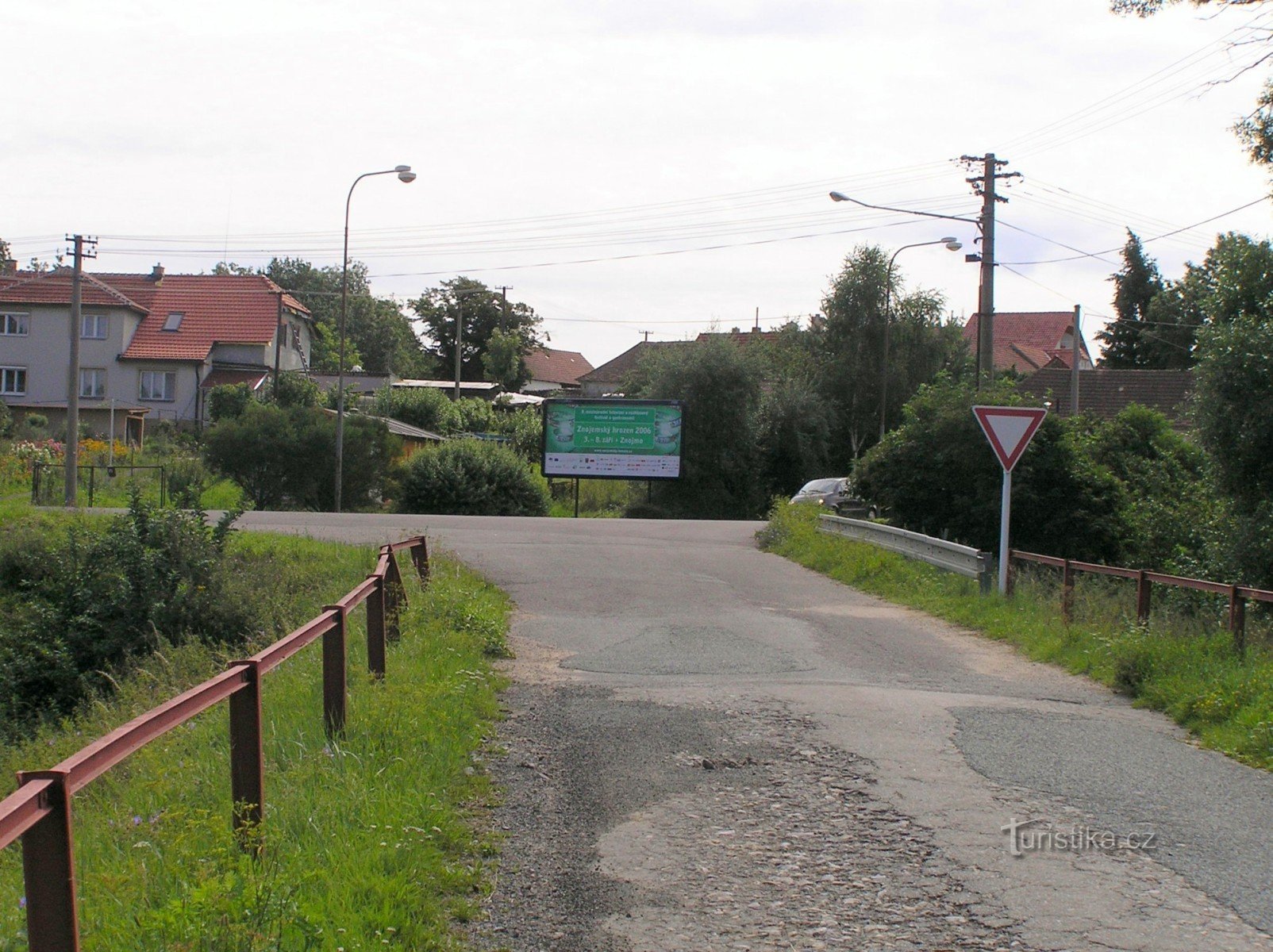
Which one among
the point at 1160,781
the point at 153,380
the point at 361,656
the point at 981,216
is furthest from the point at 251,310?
the point at 1160,781

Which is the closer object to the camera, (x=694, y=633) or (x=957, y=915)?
(x=957, y=915)

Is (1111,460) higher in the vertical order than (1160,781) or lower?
higher

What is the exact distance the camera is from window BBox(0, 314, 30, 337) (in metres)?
61.1

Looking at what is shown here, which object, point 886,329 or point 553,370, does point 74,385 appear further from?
point 553,370

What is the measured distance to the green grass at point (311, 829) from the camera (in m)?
4.01

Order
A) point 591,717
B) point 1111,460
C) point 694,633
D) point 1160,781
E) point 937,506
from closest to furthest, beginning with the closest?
1. point 1160,781
2. point 591,717
3. point 694,633
4. point 937,506
5. point 1111,460

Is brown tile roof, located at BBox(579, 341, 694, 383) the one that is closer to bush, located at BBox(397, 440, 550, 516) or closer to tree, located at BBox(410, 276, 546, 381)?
tree, located at BBox(410, 276, 546, 381)

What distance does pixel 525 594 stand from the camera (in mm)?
14914

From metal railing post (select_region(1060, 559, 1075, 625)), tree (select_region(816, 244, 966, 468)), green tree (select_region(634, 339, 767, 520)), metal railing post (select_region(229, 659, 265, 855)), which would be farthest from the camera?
tree (select_region(816, 244, 966, 468))

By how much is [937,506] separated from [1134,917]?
63.2ft

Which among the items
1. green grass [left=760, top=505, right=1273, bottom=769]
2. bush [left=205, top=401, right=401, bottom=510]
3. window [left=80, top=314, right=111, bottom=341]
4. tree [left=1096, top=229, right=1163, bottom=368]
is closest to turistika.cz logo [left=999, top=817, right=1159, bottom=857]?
green grass [left=760, top=505, right=1273, bottom=769]

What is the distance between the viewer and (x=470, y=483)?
4384 cm

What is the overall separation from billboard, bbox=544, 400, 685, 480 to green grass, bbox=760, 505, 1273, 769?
25669 millimetres

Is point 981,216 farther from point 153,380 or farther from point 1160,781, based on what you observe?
point 153,380
